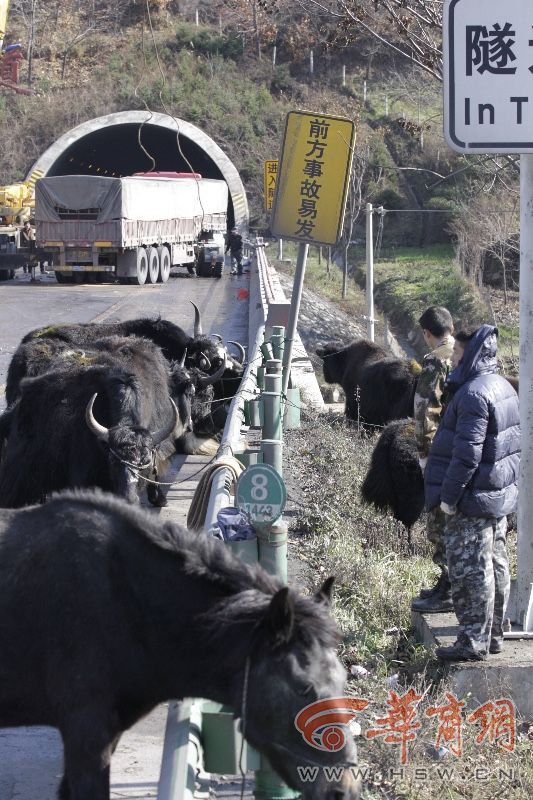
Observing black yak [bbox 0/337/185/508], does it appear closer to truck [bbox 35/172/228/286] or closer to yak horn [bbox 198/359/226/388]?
yak horn [bbox 198/359/226/388]

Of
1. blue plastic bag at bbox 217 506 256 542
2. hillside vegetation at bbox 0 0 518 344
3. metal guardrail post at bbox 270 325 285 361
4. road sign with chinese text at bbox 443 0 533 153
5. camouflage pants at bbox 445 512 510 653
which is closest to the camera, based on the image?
blue plastic bag at bbox 217 506 256 542

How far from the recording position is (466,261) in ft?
116

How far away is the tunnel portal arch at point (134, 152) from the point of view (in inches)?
1843

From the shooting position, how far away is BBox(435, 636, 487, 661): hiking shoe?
626 centimetres

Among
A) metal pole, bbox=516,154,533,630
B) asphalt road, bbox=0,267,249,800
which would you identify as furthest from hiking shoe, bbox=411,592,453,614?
asphalt road, bbox=0,267,249,800

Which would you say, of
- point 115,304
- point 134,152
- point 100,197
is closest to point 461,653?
point 115,304

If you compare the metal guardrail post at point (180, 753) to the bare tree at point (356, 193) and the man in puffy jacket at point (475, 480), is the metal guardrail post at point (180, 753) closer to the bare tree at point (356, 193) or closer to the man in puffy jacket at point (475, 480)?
the man in puffy jacket at point (475, 480)

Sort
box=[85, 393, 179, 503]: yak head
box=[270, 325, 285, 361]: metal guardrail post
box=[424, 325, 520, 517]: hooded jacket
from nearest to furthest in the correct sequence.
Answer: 1. box=[424, 325, 520, 517]: hooded jacket
2. box=[85, 393, 179, 503]: yak head
3. box=[270, 325, 285, 361]: metal guardrail post

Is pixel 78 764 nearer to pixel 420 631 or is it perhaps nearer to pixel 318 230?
pixel 420 631

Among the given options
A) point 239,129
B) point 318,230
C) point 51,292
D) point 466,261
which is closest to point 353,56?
point 239,129

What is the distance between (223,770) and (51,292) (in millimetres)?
29012

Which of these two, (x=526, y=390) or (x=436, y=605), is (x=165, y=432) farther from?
(x=526, y=390)

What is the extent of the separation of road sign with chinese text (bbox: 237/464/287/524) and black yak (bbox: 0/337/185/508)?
362cm

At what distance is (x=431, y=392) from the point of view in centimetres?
762
